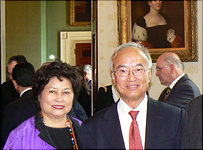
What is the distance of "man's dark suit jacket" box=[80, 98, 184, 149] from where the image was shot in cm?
229

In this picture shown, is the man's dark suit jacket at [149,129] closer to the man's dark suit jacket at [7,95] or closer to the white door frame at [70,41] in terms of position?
the man's dark suit jacket at [7,95]

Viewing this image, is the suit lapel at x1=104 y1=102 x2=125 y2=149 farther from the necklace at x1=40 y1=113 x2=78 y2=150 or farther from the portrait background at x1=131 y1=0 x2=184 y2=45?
the portrait background at x1=131 y1=0 x2=184 y2=45

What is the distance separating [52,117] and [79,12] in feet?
32.8

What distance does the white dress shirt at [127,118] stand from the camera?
2442mm

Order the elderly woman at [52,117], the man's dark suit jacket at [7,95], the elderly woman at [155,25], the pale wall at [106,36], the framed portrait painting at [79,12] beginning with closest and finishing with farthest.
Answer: the elderly woman at [52,117], the man's dark suit jacket at [7,95], the elderly woman at [155,25], the pale wall at [106,36], the framed portrait painting at [79,12]

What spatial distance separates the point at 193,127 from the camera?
1.98 m

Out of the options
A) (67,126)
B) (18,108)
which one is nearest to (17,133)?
(67,126)

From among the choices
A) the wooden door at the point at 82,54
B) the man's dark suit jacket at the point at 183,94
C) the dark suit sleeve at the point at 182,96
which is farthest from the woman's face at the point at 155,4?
the wooden door at the point at 82,54

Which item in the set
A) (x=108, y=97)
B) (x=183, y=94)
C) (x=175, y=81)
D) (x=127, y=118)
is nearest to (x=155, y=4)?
(x=175, y=81)

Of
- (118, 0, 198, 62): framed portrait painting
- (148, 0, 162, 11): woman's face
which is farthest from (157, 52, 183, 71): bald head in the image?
(148, 0, 162, 11): woman's face

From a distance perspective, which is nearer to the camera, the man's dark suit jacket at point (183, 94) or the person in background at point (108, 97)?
the man's dark suit jacket at point (183, 94)

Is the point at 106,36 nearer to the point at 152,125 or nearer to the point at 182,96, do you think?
the point at 182,96

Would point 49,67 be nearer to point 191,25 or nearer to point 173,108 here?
point 173,108

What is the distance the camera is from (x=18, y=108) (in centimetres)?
356
